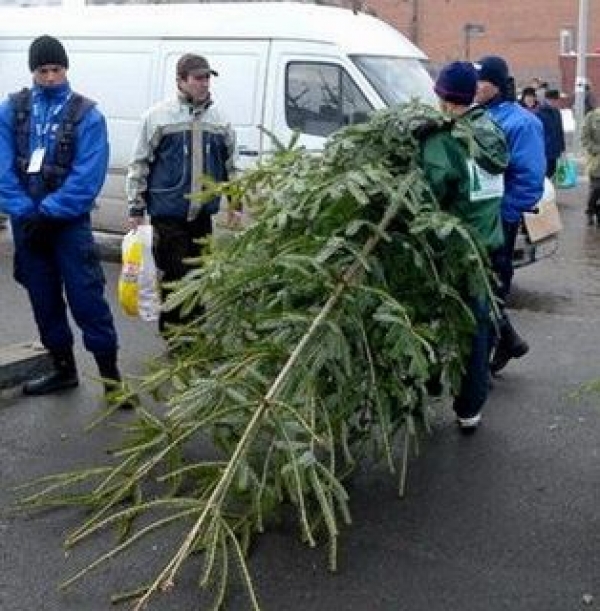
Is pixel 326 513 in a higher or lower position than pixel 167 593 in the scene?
higher

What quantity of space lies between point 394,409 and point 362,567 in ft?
2.48

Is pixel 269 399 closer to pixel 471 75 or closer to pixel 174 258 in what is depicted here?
pixel 471 75

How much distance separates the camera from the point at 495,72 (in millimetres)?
6387

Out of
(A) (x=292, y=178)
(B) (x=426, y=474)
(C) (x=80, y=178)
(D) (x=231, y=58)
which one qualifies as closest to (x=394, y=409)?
(B) (x=426, y=474)

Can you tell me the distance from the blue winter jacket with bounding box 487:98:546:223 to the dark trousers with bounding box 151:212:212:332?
1806 millimetres

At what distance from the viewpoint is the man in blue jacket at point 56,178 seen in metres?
6.10

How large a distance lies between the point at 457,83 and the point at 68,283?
2.28m

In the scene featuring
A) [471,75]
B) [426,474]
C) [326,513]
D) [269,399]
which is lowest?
[426,474]

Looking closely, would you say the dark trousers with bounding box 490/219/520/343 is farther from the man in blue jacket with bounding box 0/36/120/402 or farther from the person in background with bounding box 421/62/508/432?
the man in blue jacket with bounding box 0/36/120/402

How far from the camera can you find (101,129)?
243 inches

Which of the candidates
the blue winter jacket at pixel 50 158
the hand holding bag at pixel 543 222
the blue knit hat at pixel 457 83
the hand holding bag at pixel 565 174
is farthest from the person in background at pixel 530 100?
the blue winter jacket at pixel 50 158

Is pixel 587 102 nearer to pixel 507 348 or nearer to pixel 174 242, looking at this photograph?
pixel 507 348

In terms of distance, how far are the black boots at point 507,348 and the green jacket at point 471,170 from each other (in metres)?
1.28

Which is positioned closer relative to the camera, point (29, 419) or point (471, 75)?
point (471, 75)
